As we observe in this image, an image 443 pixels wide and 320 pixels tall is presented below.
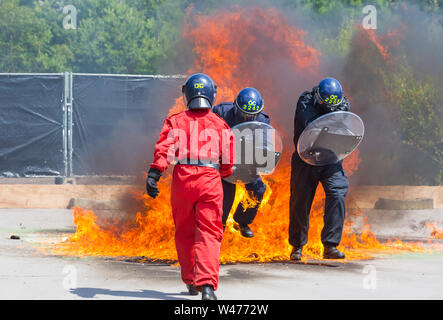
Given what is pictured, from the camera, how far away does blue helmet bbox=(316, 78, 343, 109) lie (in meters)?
7.74

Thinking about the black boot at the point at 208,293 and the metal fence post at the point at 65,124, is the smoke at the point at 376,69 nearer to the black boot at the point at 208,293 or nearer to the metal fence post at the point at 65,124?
the metal fence post at the point at 65,124

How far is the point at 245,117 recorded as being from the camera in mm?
7949

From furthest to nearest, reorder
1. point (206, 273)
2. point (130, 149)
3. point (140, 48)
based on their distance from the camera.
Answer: point (140, 48), point (130, 149), point (206, 273)

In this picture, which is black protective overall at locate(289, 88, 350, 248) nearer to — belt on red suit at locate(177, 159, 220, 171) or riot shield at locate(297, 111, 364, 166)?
riot shield at locate(297, 111, 364, 166)

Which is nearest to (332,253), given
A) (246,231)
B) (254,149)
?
(246,231)

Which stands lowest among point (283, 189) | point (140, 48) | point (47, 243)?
point (47, 243)

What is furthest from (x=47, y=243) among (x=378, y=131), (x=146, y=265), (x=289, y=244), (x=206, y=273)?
(x=378, y=131)

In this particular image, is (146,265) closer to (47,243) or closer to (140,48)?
(47,243)

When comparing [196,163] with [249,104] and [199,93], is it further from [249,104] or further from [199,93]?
[249,104]

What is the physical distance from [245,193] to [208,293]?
9.24 feet

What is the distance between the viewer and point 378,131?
49.4 feet

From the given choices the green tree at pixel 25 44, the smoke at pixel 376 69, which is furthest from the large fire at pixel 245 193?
the green tree at pixel 25 44

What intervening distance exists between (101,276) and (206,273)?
1.55 metres

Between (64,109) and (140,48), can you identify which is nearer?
(64,109)
